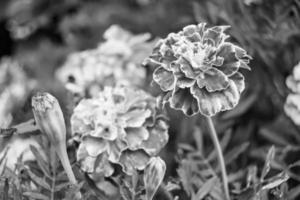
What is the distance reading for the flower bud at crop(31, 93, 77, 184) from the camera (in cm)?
73

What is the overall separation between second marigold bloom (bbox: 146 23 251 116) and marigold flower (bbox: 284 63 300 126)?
0.19m

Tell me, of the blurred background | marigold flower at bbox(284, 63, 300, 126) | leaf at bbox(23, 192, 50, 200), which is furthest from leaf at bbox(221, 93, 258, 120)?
leaf at bbox(23, 192, 50, 200)

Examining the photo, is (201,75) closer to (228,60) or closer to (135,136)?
(228,60)

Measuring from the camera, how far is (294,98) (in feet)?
3.11

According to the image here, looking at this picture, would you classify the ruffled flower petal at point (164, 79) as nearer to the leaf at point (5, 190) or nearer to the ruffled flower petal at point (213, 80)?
the ruffled flower petal at point (213, 80)

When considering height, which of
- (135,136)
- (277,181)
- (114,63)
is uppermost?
(114,63)

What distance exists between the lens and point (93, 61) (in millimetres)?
1202

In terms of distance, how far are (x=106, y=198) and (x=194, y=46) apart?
25 centimetres

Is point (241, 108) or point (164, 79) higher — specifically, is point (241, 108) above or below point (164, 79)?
below

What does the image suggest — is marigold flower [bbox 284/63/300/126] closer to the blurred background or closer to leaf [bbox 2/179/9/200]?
the blurred background

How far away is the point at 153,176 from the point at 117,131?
12cm

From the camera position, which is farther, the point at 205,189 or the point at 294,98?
the point at 294,98

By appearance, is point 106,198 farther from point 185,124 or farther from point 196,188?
point 185,124

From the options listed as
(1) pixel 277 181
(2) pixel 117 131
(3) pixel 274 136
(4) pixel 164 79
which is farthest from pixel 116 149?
(3) pixel 274 136
